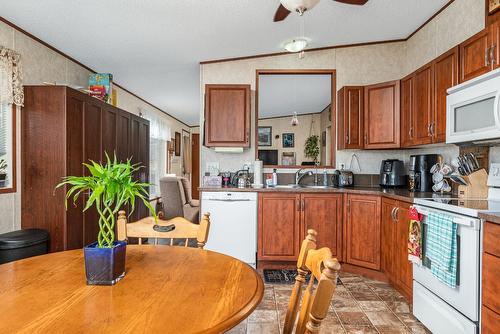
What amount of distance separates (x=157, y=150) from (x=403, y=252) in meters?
5.39

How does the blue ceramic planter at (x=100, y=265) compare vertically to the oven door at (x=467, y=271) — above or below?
above

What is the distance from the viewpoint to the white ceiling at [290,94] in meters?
4.18

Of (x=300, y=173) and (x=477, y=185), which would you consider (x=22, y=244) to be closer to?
(x=300, y=173)

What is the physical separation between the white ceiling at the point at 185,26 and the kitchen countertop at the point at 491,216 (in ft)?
7.02

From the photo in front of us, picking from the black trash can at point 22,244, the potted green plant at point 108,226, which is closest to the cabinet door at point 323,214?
the black trash can at point 22,244

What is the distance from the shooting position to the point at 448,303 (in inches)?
78.7

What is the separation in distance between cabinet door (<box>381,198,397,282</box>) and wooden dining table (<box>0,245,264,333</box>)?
2.07 meters

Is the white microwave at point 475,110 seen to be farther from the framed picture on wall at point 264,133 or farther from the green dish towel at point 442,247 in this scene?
the framed picture on wall at point 264,133

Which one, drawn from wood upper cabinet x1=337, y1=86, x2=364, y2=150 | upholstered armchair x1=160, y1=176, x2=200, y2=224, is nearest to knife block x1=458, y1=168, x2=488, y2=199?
wood upper cabinet x1=337, y1=86, x2=364, y2=150

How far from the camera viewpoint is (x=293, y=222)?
3.49 m

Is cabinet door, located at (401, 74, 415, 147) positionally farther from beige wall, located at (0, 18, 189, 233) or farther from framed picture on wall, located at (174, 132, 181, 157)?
framed picture on wall, located at (174, 132, 181, 157)

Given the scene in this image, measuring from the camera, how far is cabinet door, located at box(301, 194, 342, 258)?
348cm

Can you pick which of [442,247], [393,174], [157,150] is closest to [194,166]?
[157,150]

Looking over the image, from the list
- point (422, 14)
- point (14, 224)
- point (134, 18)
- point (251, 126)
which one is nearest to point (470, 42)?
point (422, 14)
